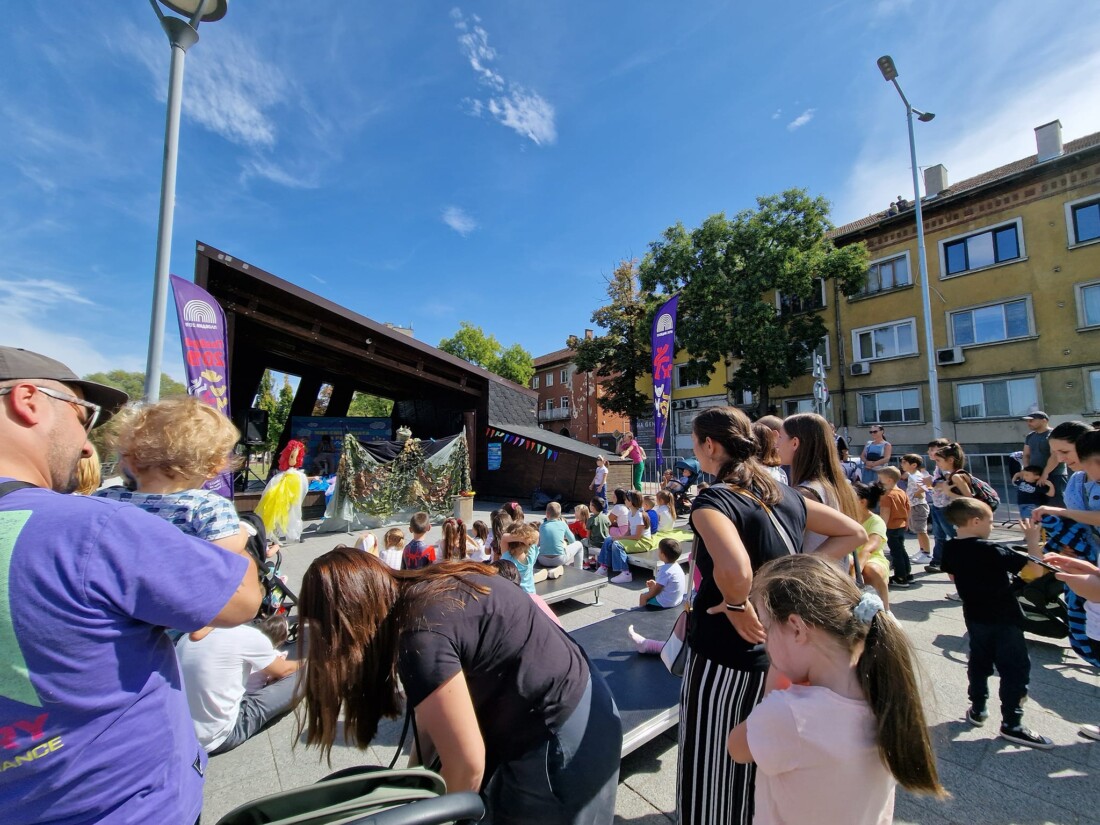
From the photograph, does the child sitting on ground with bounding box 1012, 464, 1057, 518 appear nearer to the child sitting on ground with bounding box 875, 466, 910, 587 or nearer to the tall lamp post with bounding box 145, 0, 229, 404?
the child sitting on ground with bounding box 875, 466, 910, 587

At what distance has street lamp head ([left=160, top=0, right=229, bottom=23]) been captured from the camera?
4.27 m

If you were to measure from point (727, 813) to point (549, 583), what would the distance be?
4.10 meters

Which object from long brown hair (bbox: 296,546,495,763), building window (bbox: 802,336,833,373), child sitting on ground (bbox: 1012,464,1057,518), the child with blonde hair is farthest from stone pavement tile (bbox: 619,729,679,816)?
building window (bbox: 802,336,833,373)

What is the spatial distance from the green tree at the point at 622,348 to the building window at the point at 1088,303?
15766 mm

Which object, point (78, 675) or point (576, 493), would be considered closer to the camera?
point (78, 675)

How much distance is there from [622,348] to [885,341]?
475 inches

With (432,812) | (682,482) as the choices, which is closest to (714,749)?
(432,812)

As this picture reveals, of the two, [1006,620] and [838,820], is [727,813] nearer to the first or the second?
[838,820]

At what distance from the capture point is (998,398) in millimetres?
17531

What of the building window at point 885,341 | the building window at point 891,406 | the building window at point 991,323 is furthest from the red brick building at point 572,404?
the building window at point 991,323

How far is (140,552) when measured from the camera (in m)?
1.06

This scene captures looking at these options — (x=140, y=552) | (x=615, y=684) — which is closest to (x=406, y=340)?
(x=615, y=684)

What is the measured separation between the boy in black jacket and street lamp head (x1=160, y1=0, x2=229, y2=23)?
24.0ft

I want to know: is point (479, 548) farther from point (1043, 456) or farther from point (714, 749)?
point (1043, 456)
